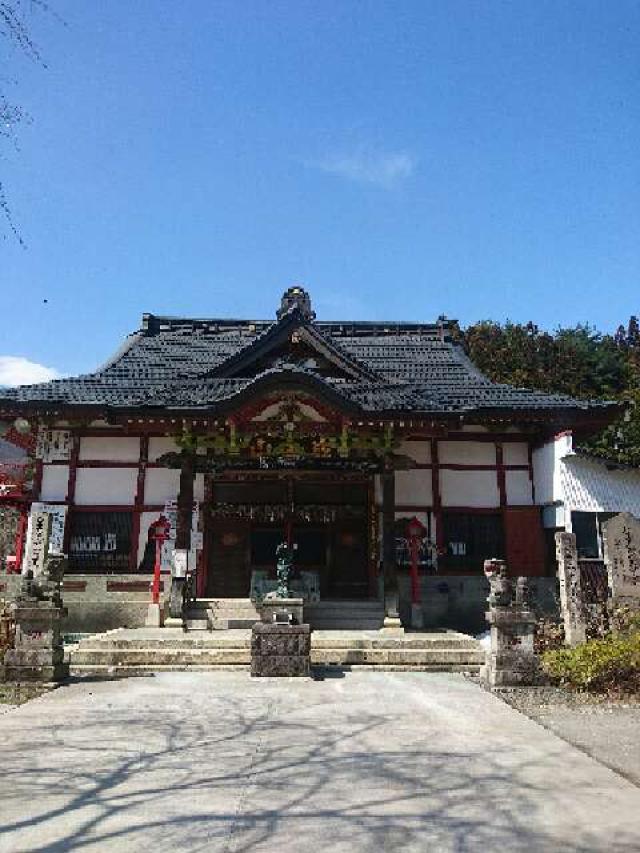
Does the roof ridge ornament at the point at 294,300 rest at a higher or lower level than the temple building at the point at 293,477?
higher

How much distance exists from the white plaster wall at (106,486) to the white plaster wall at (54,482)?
0.35 m

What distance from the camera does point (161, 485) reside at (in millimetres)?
15969

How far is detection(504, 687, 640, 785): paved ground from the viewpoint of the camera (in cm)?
587

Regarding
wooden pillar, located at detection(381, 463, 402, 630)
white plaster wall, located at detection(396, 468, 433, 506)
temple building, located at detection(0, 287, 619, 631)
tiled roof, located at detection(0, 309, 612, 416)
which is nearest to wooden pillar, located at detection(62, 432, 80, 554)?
temple building, located at detection(0, 287, 619, 631)

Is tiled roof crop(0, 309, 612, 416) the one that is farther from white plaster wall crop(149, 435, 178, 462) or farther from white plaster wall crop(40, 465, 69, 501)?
white plaster wall crop(40, 465, 69, 501)

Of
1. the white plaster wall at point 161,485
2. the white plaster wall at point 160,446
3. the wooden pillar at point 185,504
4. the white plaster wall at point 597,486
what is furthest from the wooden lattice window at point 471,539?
the white plaster wall at point 160,446

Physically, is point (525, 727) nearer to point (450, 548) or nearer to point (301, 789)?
point (301, 789)

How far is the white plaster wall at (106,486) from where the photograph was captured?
15.9 meters

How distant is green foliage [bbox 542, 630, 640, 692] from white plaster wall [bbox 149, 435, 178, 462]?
10.6 meters

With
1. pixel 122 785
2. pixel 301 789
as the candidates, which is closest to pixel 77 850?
pixel 122 785

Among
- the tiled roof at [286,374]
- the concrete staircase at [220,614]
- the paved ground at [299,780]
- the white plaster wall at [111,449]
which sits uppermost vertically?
the tiled roof at [286,374]

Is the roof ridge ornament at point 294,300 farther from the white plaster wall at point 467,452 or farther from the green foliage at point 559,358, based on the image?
the green foliage at point 559,358

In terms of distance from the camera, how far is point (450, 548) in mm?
15695

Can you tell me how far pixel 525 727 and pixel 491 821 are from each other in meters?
2.83
